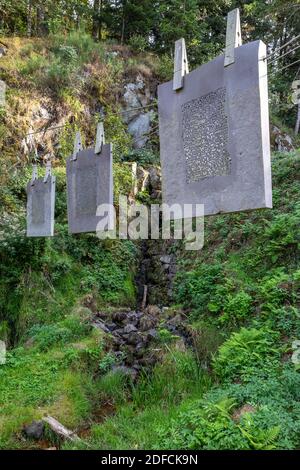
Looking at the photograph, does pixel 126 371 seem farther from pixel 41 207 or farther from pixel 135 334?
pixel 41 207

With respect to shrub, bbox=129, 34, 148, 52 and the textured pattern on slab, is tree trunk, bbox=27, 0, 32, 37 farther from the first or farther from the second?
the textured pattern on slab

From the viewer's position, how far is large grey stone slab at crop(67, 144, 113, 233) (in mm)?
4883

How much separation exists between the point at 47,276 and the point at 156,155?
6.37m

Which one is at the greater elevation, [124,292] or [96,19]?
[96,19]

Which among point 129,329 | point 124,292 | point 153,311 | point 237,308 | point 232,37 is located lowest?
point 129,329

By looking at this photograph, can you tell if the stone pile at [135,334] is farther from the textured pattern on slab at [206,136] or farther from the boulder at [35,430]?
the textured pattern on slab at [206,136]

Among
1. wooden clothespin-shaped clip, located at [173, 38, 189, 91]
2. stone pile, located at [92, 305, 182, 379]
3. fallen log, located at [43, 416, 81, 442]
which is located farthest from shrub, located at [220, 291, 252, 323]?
wooden clothespin-shaped clip, located at [173, 38, 189, 91]

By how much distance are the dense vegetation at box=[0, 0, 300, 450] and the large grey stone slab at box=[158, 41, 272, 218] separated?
164cm

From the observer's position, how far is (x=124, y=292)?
9023 millimetres

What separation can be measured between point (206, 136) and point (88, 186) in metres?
2.19

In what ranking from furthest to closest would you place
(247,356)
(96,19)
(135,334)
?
1. (96,19)
2. (135,334)
3. (247,356)

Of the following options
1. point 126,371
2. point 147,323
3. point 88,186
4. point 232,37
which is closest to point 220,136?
point 232,37
